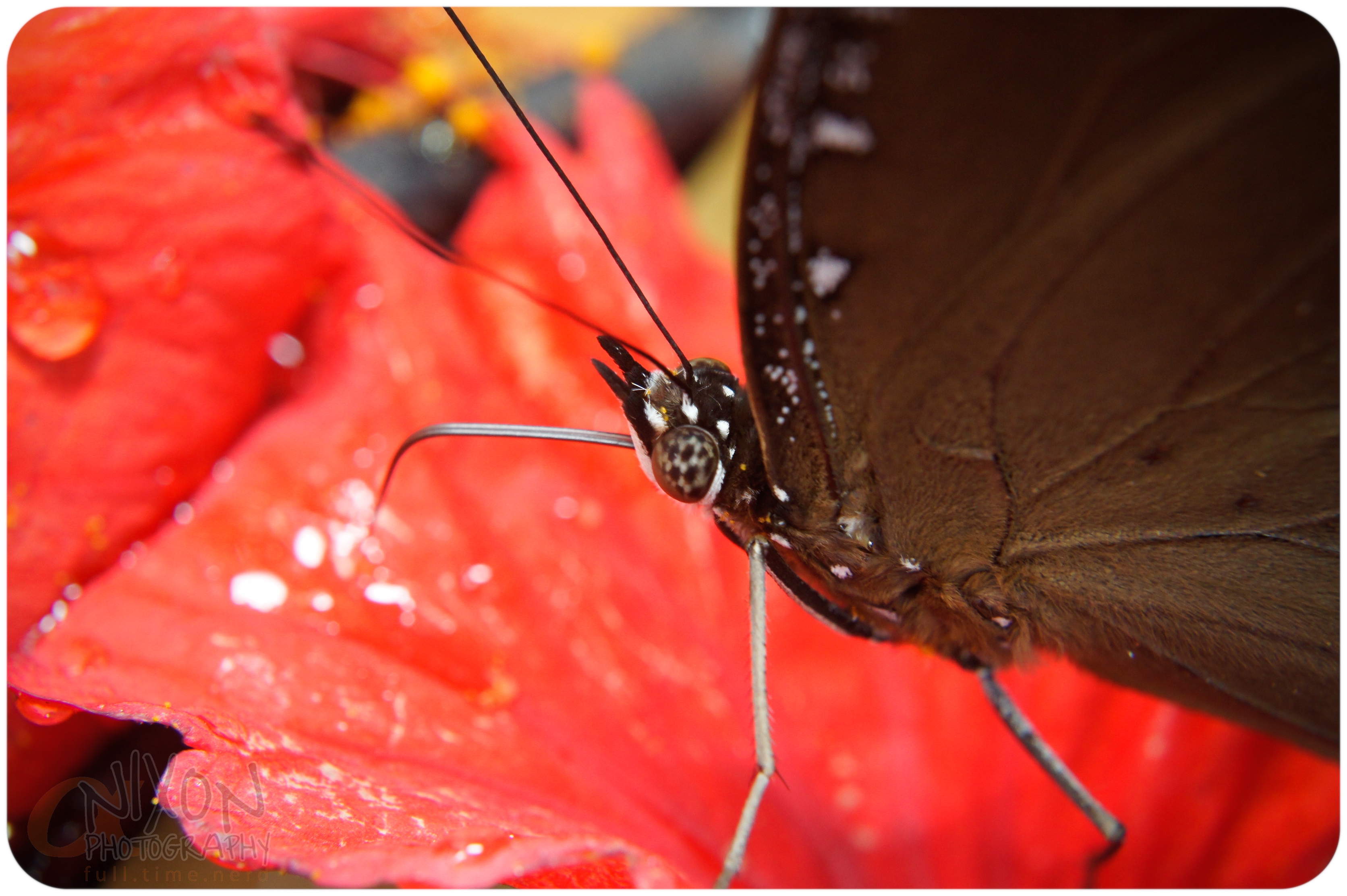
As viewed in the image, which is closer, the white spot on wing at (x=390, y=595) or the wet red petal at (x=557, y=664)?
the wet red petal at (x=557, y=664)

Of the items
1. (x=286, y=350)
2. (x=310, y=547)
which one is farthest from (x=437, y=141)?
(x=310, y=547)

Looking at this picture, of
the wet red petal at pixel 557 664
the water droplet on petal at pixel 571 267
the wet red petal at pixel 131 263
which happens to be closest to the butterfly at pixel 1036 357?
the wet red petal at pixel 557 664

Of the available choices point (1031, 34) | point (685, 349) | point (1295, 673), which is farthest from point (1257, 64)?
point (685, 349)

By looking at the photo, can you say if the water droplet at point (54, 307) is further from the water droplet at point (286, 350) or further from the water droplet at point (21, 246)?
the water droplet at point (286, 350)

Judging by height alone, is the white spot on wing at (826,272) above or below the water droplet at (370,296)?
above

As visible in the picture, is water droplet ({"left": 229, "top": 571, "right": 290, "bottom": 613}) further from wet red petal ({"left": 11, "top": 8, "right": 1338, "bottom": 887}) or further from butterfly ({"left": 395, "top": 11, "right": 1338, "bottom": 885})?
butterfly ({"left": 395, "top": 11, "right": 1338, "bottom": 885})

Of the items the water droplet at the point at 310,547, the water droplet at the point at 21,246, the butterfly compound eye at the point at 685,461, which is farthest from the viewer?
the water droplet at the point at 310,547
